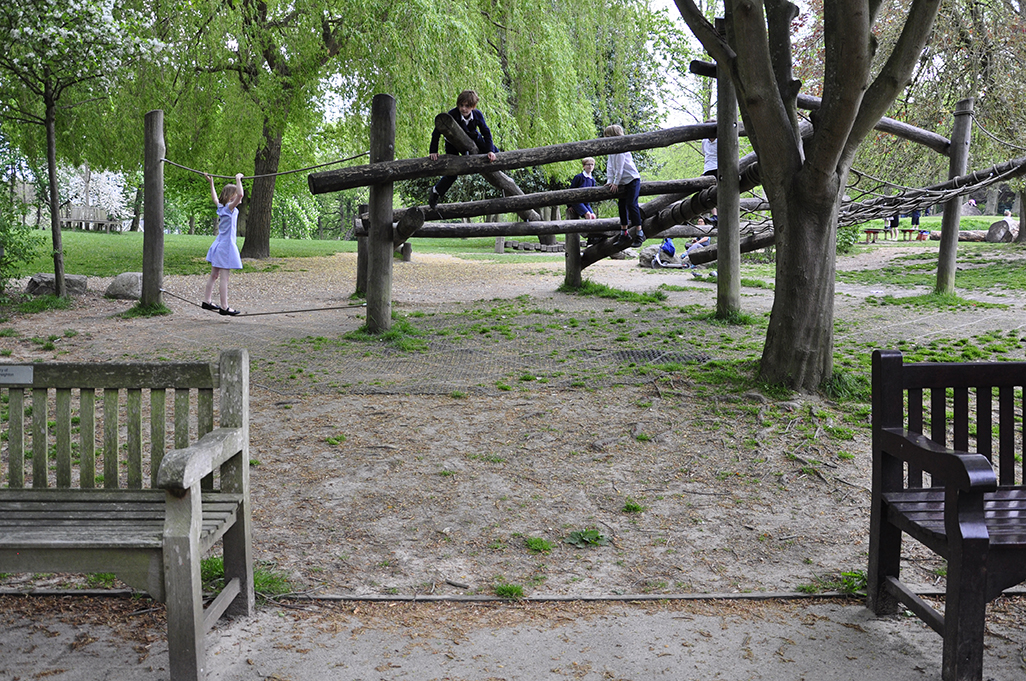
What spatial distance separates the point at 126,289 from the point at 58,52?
121 inches

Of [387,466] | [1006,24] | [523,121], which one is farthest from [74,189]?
[387,466]

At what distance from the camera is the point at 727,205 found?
9125 mm

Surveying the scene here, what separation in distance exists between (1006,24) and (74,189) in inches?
2027

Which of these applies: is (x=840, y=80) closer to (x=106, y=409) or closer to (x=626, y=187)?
(x=626, y=187)

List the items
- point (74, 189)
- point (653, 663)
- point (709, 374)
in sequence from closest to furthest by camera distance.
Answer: point (653, 663)
point (709, 374)
point (74, 189)

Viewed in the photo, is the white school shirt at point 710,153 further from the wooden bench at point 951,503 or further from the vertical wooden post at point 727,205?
the wooden bench at point 951,503

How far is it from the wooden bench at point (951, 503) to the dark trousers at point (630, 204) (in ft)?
22.7

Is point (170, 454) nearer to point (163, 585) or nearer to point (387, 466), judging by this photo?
point (163, 585)

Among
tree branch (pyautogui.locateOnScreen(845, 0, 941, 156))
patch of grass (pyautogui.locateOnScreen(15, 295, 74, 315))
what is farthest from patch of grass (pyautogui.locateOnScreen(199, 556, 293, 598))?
patch of grass (pyautogui.locateOnScreen(15, 295, 74, 315))

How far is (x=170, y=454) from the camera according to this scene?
256 centimetres

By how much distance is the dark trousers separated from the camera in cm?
1004

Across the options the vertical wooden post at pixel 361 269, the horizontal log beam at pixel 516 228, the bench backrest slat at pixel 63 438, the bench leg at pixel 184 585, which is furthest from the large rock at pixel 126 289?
the bench leg at pixel 184 585

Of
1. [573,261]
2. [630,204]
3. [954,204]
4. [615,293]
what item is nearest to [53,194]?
[573,261]

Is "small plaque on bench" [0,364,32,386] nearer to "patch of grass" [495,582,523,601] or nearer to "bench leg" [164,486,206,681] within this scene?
"bench leg" [164,486,206,681]
